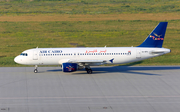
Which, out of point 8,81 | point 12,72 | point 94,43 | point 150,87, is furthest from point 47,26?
point 150,87

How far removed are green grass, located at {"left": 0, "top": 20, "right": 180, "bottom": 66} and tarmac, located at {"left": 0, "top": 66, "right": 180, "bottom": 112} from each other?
25.4ft

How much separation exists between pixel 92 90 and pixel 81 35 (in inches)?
1506

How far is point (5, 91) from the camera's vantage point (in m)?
30.0

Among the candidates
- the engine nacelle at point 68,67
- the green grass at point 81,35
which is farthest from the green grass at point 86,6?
the engine nacelle at point 68,67

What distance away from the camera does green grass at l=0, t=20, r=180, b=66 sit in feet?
175

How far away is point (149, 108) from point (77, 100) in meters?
7.17

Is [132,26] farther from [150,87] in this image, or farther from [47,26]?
[150,87]

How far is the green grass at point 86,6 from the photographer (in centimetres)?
9681

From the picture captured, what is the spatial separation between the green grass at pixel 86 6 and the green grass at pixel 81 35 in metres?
17.3

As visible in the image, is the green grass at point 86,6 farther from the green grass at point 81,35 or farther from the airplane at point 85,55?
the airplane at point 85,55

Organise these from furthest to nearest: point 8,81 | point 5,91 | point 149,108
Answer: point 8,81
point 5,91
point 149,108

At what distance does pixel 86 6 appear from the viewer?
349ft

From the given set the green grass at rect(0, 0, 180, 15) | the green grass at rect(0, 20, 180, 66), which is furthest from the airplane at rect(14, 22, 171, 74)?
the green grass at rect(0, 0, 180, 15)

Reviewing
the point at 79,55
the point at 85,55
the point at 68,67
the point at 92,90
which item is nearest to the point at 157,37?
the point at 85,55
